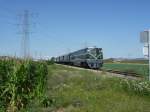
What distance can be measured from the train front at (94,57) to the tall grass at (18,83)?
35575 mm

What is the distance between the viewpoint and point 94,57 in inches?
1996

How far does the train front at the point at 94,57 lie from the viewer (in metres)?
50.6

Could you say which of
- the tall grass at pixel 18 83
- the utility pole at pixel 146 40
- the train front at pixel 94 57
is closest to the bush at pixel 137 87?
the utility pole at pixel 146 40

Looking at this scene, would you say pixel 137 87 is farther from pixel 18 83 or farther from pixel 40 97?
pixel 18 83

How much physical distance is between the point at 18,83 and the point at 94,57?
1456 inches

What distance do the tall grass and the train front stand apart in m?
35.6

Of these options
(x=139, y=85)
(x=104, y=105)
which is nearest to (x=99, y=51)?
(x=139, y=85)

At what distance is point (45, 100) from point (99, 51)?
3861 cm

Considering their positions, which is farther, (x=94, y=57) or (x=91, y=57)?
(x=94, y=57)

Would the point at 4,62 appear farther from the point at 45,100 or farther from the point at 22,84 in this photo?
the point at 45,100

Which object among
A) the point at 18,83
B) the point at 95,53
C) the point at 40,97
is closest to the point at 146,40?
the point at 40,97

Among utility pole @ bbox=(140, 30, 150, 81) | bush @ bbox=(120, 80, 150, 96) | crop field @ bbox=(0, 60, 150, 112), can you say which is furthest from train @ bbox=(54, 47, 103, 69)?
crop field @ bbox=(0, 60, 150, 112)

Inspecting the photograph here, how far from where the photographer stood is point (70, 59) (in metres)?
65.8

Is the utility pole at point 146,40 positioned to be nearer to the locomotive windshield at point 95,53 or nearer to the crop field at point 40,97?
the crop field at point 40,97
